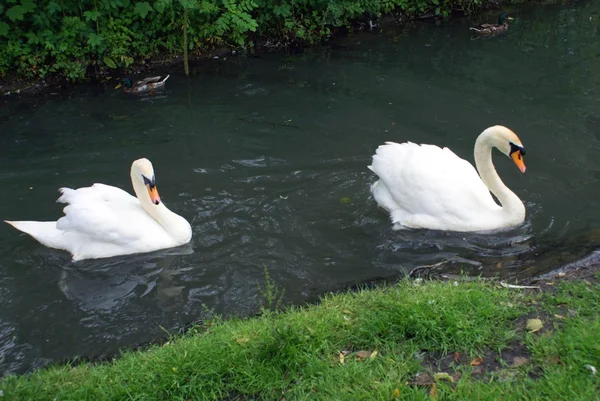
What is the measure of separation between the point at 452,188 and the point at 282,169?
2.29 m

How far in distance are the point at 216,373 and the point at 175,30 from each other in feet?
32.1

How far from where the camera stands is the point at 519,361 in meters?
3.42

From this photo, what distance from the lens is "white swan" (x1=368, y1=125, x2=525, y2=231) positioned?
582 centimetres

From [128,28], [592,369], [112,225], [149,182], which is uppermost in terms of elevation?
[128,28]

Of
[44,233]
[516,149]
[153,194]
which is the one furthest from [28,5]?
[516,149]

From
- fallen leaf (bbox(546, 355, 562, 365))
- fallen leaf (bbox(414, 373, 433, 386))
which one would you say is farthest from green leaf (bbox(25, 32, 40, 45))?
fallen leaf (bbox(546, 355, 562, 365))

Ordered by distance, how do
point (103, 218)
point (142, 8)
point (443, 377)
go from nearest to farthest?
point (443, 377) < point (103, 218) < point (142, 8)

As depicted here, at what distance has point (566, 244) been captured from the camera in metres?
5.60

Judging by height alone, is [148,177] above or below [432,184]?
above

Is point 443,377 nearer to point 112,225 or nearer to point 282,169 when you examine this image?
point 112,225

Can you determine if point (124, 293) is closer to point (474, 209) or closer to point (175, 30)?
point (474, 209)

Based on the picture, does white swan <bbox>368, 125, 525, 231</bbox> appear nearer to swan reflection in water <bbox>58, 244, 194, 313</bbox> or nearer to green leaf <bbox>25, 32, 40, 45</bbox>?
swan reflection in water <bbox>58, 244, 194, 313</bbox>

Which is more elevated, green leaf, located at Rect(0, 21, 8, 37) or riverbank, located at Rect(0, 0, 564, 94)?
green leaf, located at Rect(0, 21, 8, 37)

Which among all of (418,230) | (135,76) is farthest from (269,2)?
(418,230)
